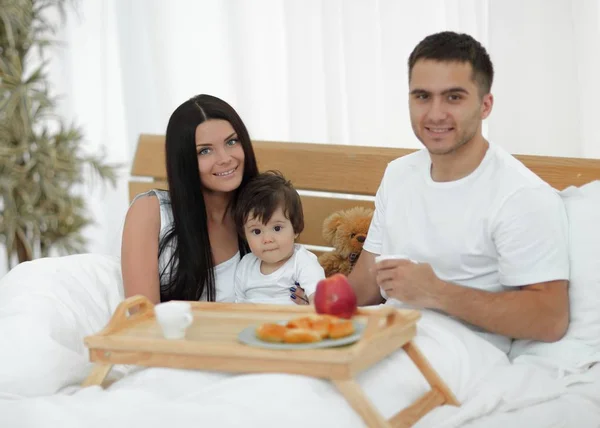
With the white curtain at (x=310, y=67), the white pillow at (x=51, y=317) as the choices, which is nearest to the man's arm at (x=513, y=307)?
the white pillow at (x=51, y=317)

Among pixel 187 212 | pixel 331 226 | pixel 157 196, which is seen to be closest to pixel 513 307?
pixel 331 226

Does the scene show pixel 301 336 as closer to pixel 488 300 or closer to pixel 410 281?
pixel 410 281

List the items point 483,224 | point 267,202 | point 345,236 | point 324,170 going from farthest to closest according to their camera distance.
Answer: point 324,170
point 345,236
point 267,202
point 483,224

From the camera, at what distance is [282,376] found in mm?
1727

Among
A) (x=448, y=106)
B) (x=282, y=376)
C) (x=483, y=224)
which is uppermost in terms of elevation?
(x=448, y=106)

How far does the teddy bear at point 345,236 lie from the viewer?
2729 mm

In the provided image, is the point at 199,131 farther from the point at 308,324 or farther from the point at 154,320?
the point at 308,324

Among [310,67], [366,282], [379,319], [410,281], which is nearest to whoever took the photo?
[379,319]

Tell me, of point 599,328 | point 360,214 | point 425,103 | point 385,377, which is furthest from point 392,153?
point 385,377

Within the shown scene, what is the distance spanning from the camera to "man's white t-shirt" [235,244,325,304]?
8.06 ft

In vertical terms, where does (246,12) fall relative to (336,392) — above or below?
above

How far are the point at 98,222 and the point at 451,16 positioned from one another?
7.40 ft

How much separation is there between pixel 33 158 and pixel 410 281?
107 inches

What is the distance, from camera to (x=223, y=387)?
1769mm
